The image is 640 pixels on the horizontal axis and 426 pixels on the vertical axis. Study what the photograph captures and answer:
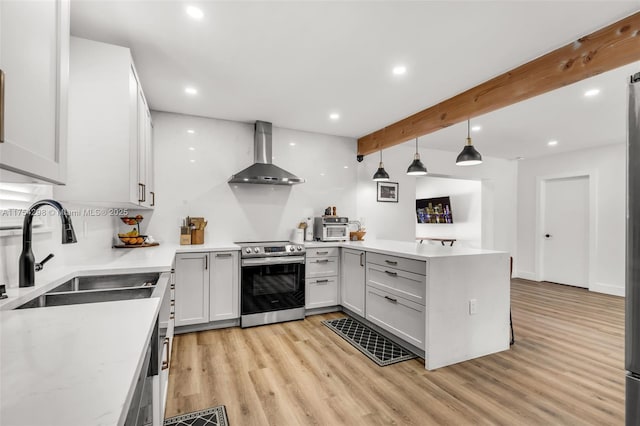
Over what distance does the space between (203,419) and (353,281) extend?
218cm

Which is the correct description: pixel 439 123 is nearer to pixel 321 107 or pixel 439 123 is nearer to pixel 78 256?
pixel 321 107

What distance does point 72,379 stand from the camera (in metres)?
0.59

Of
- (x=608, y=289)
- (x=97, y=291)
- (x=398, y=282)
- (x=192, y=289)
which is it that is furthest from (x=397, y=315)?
(x=608, y=289)

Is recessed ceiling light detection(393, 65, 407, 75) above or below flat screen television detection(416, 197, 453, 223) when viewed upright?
above

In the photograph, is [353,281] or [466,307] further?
[353,281]

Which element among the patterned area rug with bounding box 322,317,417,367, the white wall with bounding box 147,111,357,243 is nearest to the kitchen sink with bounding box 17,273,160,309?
the white wall with bounding box 147,111,357,243

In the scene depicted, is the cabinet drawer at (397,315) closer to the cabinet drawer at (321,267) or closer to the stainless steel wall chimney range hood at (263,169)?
the cabinet drawer at (321,267)

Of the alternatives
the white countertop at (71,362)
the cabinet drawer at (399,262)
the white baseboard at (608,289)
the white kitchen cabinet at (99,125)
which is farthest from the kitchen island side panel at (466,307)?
the white baseboard at (608,289)

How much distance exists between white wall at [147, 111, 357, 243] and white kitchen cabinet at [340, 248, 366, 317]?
37.8 inches

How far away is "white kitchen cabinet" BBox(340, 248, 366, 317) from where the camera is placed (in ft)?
11.5

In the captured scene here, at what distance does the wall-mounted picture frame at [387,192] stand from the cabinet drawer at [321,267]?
1.47m

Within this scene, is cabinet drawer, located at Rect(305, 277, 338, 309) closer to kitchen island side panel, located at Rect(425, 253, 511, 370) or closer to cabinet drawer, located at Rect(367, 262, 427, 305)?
cabinet drawer, located at Rect(367, 262, 427, 305)

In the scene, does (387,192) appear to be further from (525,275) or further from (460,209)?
(525,275)

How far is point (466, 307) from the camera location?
2.66 meters
